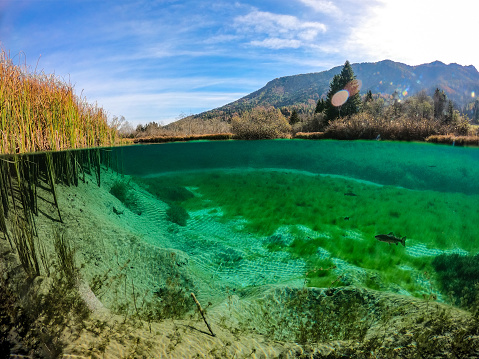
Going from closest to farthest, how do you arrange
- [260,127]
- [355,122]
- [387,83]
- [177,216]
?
Answer: [177,216], [355,122], [260,127], [387,83]

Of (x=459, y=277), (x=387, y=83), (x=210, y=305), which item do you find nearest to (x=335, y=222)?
(x=459, y=277)

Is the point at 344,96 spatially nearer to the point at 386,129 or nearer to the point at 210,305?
the point at 386,129

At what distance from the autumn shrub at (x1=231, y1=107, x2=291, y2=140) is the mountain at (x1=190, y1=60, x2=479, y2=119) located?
370 inches

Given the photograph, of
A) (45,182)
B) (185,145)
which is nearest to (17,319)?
(45,182)

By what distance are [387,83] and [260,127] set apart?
28116 mm

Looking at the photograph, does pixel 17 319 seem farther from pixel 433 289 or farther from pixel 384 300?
pixel 433 289

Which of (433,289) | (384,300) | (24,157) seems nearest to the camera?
(384,300)

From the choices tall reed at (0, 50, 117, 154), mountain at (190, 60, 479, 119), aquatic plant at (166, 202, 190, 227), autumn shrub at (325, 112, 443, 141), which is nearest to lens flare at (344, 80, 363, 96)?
mountain at (190, 60, 479, 119)

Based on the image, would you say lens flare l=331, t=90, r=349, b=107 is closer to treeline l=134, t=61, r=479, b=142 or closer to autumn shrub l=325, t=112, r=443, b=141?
treeline l=134, t=61, r=479, b=142

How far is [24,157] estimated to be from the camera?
2.98 meters

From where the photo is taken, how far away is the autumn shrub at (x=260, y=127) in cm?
2136

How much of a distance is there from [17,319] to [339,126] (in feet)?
65.1

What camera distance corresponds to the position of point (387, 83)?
37.1 meters

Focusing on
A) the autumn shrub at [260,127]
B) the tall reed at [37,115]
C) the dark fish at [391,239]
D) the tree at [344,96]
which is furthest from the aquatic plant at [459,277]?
the tree at [344,96]
